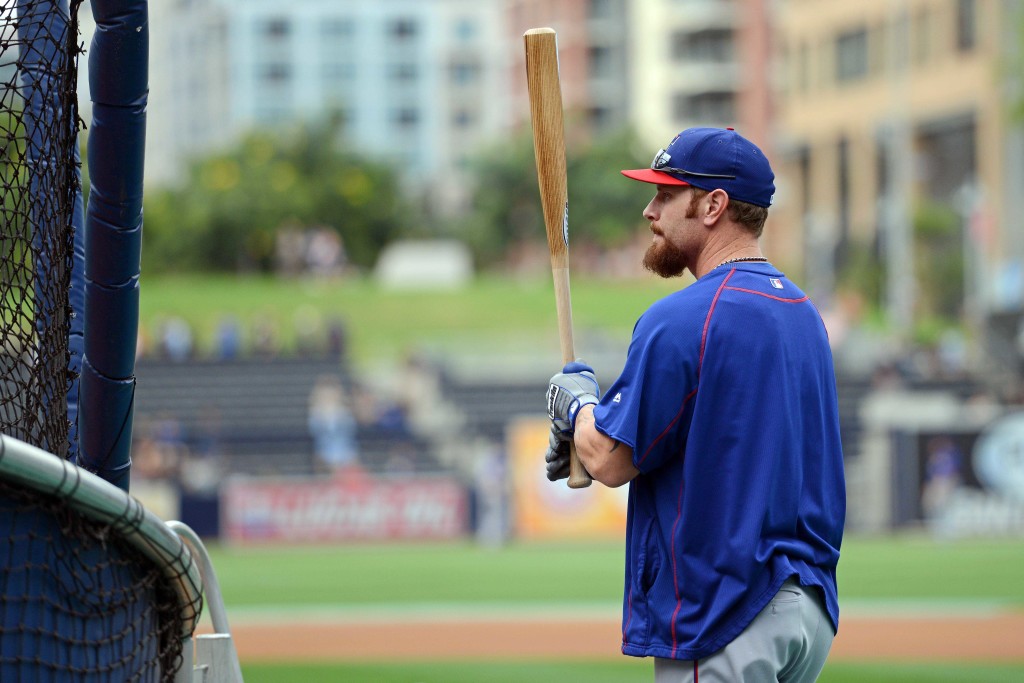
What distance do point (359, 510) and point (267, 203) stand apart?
4215 centimetres

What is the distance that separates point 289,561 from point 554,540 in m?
4.95

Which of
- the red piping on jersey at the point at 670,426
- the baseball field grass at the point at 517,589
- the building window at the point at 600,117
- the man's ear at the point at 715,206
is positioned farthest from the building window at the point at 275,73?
the red piping on jersey at the point at 670,426

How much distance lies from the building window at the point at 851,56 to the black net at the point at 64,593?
52.5 m

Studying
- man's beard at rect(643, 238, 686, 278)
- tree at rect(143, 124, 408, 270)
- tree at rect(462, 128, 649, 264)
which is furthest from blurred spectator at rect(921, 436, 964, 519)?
tree at rect(143, 124, 408, 270)

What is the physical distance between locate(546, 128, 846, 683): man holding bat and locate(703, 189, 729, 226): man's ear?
0.08 meters

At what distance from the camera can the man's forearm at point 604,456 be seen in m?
3.09

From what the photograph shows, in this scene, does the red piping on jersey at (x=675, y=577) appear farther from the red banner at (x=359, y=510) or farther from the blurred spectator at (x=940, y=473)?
the red banner at (x=359, y=510)

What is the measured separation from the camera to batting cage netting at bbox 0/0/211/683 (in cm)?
247

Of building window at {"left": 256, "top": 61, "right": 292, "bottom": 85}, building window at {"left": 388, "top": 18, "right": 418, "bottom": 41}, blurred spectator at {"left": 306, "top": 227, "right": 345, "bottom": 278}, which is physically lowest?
blurred spectator at {"left": 306, "top": 227, "right": 345, "bottom": 278}

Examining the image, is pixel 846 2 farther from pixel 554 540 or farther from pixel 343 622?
pixel 343 622

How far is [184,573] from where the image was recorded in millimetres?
2770

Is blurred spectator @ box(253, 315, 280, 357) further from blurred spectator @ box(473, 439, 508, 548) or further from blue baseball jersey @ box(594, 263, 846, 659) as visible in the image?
blue baseball jersey @ box(594, 263, 846, 659)

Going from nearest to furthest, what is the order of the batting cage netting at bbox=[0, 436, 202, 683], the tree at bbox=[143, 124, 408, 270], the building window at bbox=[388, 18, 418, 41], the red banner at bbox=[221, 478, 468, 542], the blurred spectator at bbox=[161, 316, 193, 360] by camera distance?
the batting cage netting at bbox=[0, 436, 202, 683] < the red banner at bbox=[221, 478, 468, 542] < the blurred spectator at bbox=[161, 316, 193, 360] < the tree at bbox=[143, 124, 408, 270] < the building window at bbox=[388, 18, 418, 41]

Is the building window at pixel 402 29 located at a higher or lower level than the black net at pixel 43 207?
higher
